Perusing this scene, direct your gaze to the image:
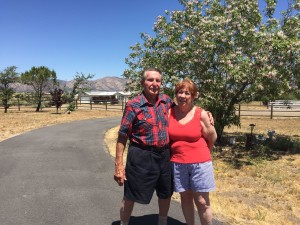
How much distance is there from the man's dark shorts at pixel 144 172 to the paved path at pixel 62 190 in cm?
109

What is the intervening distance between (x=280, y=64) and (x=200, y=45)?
250cm

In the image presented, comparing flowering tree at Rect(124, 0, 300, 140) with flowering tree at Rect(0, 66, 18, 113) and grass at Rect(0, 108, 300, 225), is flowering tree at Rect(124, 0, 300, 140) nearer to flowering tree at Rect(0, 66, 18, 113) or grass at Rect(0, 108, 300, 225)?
grass at Rect(0, 108, 300, 225)

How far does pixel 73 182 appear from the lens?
7.03 m

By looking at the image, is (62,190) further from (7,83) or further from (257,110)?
(7,83)

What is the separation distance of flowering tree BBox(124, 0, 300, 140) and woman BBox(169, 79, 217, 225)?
19.9ft

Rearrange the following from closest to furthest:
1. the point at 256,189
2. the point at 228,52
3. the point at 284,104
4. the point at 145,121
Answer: the point at 145,121 < the point at 256,189 < the point at 228,52 < the point at 284,104

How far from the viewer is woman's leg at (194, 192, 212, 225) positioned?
3.88 metres

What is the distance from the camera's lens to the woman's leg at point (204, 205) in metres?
3.88

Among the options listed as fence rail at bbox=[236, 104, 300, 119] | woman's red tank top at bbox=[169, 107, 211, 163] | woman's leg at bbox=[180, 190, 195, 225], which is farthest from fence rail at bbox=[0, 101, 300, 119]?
woman's red tank top at bbox=[169, 107, 211, 163]

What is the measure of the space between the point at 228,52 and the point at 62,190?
23.2ft

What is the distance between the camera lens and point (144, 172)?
12.7 feet

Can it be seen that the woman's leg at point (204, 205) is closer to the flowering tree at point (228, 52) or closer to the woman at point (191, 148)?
the woman at point (191, 148)

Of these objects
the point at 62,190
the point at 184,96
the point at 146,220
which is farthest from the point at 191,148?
the point at 62,190

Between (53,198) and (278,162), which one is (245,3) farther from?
(53,198)
